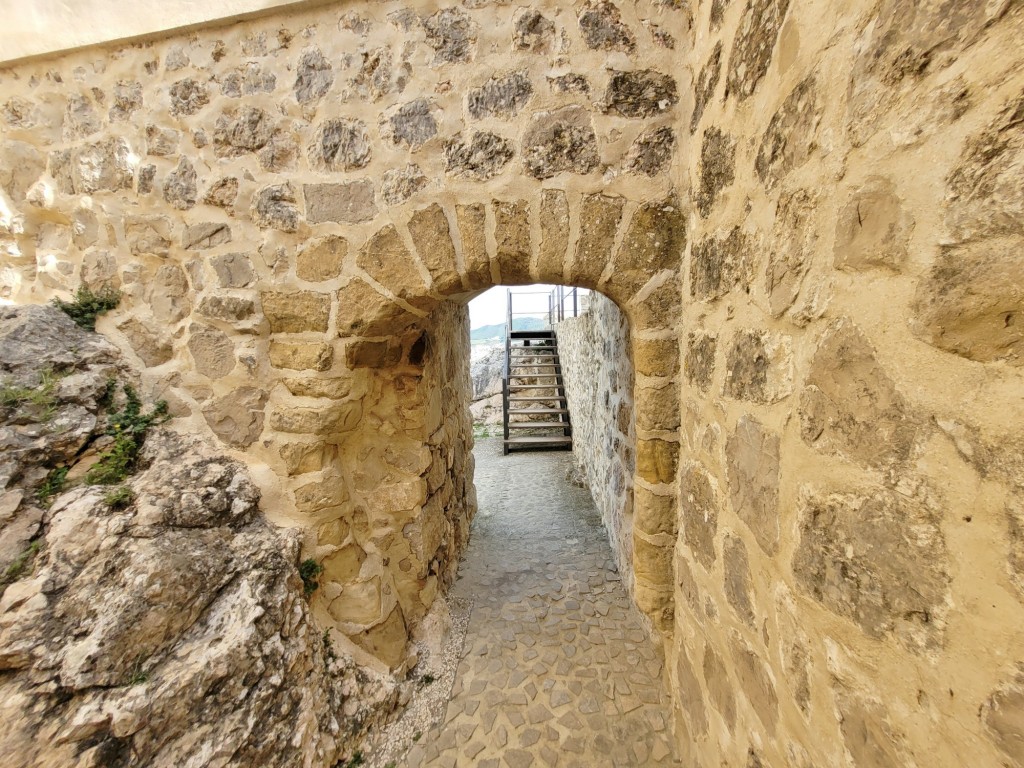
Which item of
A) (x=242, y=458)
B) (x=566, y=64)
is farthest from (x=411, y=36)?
(x=242, y=458)

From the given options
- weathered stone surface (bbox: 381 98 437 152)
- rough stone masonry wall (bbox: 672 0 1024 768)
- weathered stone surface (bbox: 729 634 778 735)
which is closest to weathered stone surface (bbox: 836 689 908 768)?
rough stone masonry wall (bbox: 672 0 1024 768)

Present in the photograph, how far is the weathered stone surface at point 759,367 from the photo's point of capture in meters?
0.78

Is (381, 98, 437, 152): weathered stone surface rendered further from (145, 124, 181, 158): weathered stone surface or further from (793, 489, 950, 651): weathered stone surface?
(793, 489, 950, 651): weathered stone surface

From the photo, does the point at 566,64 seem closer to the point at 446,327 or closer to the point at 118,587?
the point at 446,327

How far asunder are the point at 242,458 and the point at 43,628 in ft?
2.19

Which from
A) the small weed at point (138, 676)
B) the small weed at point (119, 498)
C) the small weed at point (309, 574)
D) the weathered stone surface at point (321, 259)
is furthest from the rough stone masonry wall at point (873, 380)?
the small weed at point (119, 498)

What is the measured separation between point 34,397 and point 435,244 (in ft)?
4.82

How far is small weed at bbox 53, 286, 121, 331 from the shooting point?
1.64 meters

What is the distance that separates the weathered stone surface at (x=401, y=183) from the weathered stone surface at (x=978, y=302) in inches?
54.6

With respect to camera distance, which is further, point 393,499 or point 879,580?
point 393,499

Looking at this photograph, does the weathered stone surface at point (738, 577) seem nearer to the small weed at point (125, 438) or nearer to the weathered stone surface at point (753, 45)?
the weathered stone surface at point (753, 45)

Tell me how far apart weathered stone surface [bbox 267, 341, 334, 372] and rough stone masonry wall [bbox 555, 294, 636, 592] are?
1.53m

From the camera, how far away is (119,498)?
1.36 meters

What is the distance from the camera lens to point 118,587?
1.23 metres
